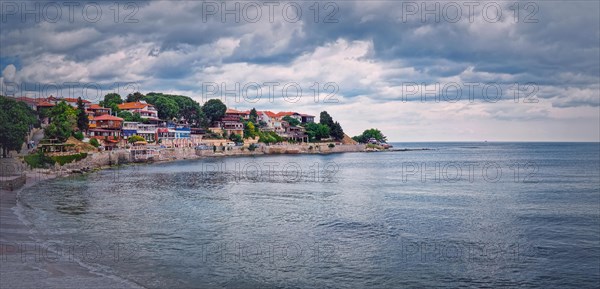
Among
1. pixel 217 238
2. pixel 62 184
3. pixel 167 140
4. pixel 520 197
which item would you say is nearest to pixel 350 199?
pixel 520 197

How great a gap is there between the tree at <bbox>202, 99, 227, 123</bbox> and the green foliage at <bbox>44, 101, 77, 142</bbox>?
62033mm

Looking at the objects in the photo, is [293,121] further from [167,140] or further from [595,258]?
[595,258]

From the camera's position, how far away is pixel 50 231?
1140 inches

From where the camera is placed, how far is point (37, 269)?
19.5 meters

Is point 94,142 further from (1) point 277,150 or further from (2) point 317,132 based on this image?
(2) point 317,132

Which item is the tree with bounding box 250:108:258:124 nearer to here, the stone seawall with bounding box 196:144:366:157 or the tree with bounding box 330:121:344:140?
→ the stone seawall with bounding box 196:144:366:157

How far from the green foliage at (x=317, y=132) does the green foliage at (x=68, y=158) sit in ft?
371

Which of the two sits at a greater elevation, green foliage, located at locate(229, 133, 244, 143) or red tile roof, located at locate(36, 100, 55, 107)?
red tile roof, located at locate(36, 100, 55, 107)

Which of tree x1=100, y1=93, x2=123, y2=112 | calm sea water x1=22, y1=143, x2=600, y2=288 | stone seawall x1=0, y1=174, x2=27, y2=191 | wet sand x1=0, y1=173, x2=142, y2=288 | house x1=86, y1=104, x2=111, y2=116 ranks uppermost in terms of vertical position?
tree x1=100, y1=93, x2=123, y2=112

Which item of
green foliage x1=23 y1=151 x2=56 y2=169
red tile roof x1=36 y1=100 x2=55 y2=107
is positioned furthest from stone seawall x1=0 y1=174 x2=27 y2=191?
red tile roof x1=36 y1=100 x2=55 y2=107

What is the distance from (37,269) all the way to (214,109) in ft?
503

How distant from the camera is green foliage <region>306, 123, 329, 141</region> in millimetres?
190875

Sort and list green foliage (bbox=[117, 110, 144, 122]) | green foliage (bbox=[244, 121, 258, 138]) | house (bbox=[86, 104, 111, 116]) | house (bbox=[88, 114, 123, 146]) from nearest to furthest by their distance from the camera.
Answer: house (bbox=[88, 114, 123, 146]), house (bbox=[86, 104, 111, 116]), green foliage (bbox=[117, 110, 144, 122]), green foliage (bbox=[244, 121, 258, 138])

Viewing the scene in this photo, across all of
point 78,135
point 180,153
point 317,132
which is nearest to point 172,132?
point 180,153
